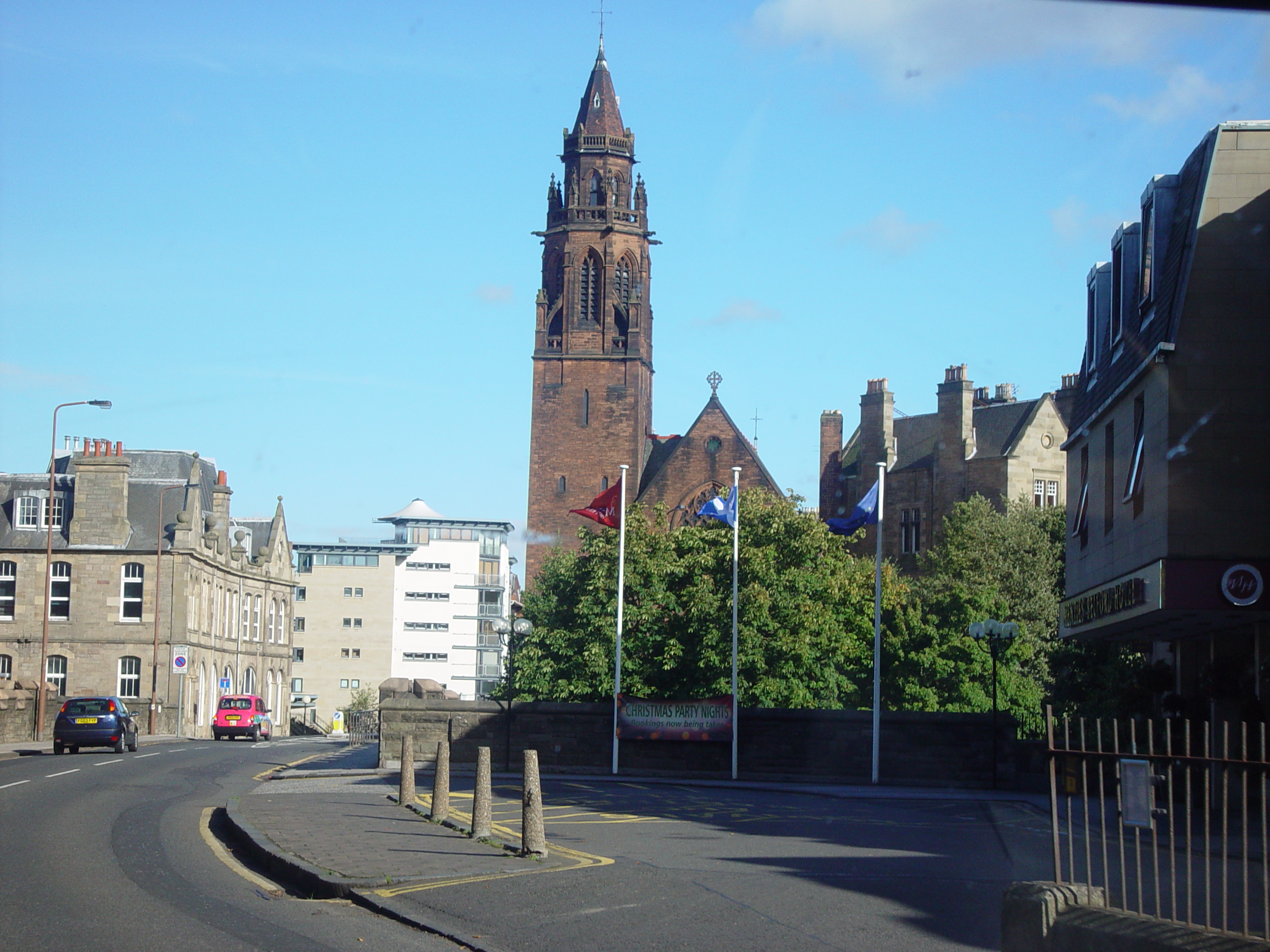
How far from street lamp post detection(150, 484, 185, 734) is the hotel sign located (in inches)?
1575

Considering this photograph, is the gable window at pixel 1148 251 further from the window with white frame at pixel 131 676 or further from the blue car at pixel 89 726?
the window with white frame at pixel 131 676

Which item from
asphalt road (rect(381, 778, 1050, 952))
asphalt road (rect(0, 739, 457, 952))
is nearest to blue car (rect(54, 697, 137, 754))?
asphalt road (rect(0, 739, 457, 952))

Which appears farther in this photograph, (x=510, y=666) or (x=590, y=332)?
(x=590, y=332)

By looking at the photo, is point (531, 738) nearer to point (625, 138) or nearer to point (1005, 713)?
point (1005, 713)

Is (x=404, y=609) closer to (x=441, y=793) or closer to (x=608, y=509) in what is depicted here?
Result: (x=608, y=509)

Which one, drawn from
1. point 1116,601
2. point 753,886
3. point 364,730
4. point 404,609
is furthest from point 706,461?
point 404,609

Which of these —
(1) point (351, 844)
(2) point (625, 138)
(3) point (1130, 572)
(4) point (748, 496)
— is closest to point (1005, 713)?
(3) point (1130, 572)

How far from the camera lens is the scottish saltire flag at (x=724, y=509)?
107ft

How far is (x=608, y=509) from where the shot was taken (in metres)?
34.9

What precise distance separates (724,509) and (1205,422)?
1500 centimetres

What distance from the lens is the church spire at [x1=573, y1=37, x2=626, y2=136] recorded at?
69.7 meters

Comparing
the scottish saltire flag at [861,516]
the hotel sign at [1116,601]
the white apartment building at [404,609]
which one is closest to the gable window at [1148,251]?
the hotel sign at [1116,601]

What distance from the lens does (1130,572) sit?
20.9m

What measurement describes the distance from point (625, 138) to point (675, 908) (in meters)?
62.6
